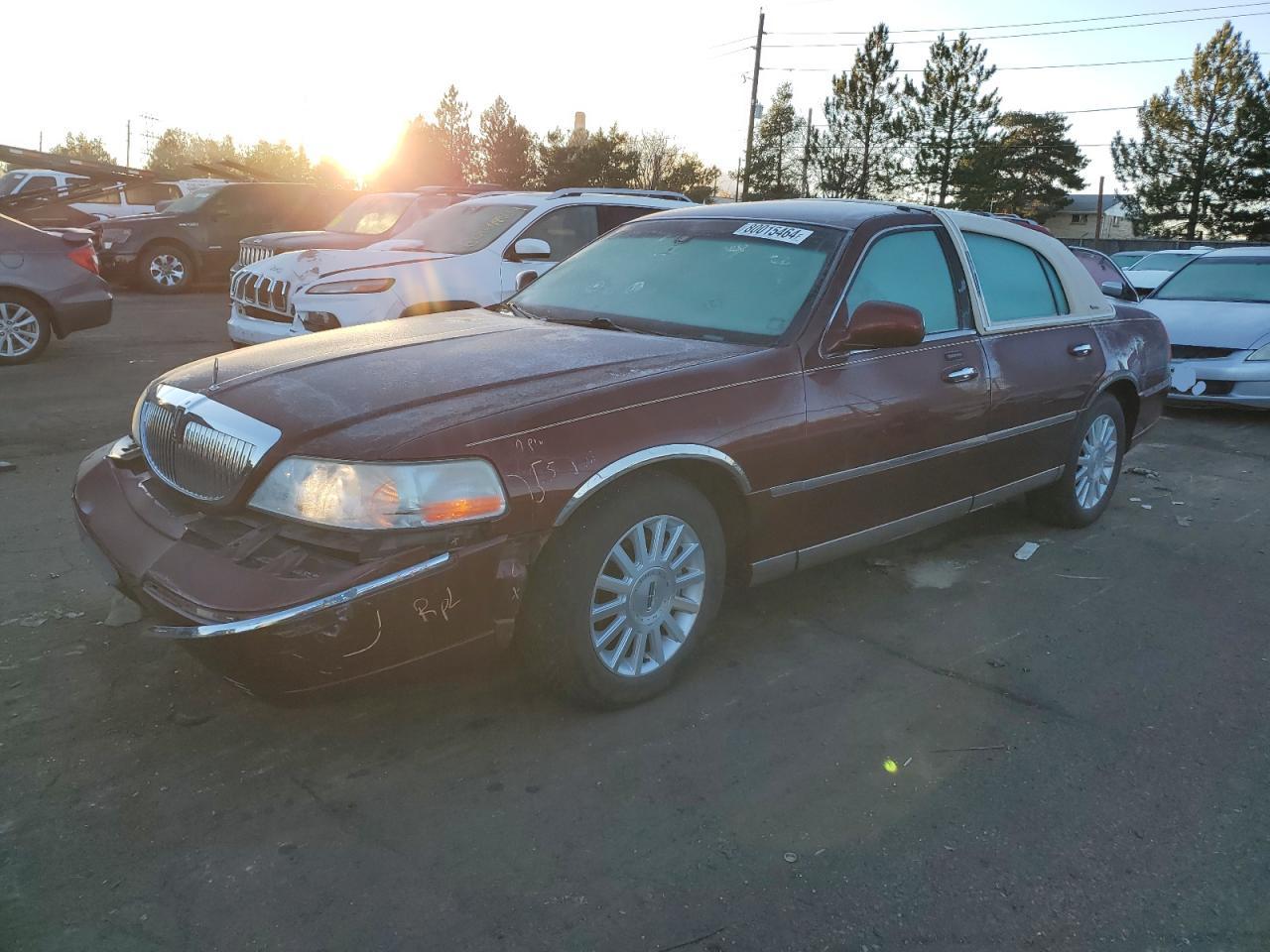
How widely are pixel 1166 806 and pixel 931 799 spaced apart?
668 mm

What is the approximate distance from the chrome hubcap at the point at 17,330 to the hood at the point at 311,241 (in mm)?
2504

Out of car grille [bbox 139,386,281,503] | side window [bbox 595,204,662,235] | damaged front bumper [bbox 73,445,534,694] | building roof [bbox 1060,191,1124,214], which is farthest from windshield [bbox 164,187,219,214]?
building roof [bbox 1060,191,1124,214]

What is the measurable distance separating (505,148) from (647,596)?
2057 inches

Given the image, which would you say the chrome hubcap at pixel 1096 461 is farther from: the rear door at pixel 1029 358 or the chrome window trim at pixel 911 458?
the chrome window trim at pixel 911 458

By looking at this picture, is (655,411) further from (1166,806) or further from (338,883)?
(1166,806)

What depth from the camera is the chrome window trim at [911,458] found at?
3680 mm

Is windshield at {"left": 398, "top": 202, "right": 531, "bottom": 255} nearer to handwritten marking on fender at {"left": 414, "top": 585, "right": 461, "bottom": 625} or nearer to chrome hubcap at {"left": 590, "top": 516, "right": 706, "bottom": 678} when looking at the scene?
chrome hubcap at {"left": 590, "top": 516, "right": 706, "bottom": 678}

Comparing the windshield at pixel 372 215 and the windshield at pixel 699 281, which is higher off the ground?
the windshield at pixel 372 215

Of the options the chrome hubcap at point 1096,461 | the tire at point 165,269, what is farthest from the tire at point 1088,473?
the tire at point 165,269

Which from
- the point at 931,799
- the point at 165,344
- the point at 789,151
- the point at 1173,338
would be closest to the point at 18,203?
the point at 165,344

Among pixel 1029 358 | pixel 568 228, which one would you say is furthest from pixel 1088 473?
pixel 568 228

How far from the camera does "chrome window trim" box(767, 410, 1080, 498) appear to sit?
3680mm

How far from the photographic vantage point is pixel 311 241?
11.1m

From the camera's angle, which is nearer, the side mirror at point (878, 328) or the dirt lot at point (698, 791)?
the dirt lot at point (698, 791)
